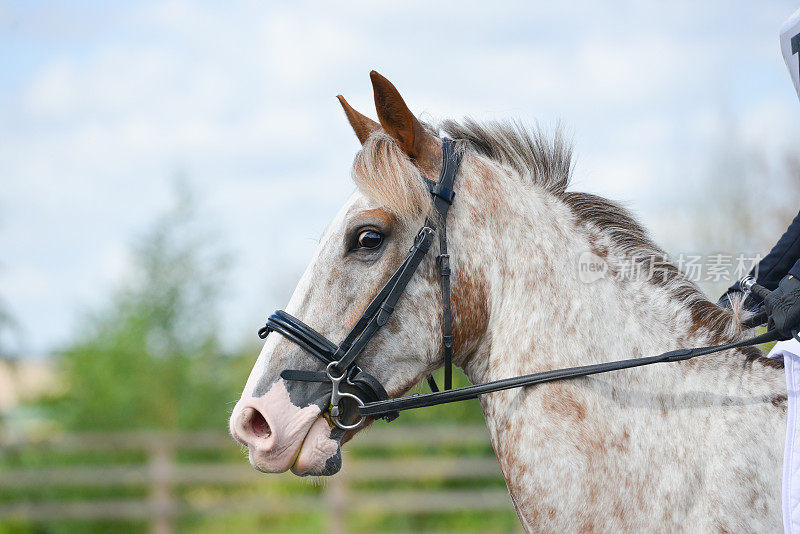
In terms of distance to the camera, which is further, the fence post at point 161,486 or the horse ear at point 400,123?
the fence post at point 161,486

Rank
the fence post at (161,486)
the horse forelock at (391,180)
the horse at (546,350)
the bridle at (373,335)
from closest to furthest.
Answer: the horse at (546,350) → the bridle at (373,335) → the horse forelock at (391,180) → the fence post at (161,486)

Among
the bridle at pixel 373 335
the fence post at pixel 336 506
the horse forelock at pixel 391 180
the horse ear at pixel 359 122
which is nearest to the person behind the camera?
the bridle at pixel 373 335

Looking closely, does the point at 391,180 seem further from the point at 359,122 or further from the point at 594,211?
the point at 594,211

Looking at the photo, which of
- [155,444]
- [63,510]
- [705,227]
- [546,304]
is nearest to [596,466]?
[546,304]

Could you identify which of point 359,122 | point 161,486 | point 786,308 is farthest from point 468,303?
point 161,486

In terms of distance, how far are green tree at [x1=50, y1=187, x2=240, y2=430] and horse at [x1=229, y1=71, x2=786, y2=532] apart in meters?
11.9

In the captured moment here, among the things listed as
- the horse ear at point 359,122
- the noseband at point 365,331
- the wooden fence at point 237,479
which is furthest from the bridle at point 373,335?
the wooden fence at point 237,479

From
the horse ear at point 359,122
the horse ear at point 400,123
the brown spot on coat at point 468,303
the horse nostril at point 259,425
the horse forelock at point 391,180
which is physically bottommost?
the horse nostril at point 259,425

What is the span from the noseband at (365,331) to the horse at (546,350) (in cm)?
4

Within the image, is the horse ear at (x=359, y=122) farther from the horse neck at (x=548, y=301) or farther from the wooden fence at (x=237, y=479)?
the wooden fence at (x=237, y=479)

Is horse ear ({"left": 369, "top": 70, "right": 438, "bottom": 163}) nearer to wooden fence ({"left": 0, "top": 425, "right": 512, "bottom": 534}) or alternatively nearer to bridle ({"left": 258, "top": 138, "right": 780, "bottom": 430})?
bridle ({"left": 258, "top": 138, "right": 780, "bottom": 430})

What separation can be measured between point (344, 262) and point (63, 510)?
11.3 metres

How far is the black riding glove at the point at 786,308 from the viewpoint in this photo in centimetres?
223

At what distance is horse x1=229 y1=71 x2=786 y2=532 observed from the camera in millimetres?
2221
